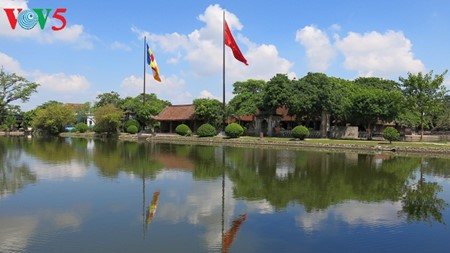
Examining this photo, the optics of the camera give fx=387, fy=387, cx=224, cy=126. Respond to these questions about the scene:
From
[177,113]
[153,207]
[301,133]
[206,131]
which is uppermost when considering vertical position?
[177,113]

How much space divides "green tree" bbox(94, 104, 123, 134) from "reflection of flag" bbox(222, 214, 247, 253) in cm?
5119

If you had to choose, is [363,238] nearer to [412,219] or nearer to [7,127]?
[412,219]

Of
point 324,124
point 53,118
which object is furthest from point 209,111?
point 53,118

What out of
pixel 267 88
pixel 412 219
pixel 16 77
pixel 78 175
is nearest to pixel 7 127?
pixel 16 77

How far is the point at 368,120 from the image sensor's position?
45719mm

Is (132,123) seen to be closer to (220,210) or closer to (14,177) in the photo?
(14,177)

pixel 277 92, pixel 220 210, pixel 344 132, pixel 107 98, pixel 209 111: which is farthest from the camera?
pixel 107 98

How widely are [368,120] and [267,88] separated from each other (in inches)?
496

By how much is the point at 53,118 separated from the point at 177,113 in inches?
886

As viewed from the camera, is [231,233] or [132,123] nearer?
[231,233]

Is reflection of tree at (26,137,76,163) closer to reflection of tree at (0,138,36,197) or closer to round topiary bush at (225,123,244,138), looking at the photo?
reflection of tree at (0,138,36,197)

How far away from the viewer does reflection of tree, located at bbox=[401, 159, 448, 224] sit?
40.0 ft

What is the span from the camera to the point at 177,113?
6116 centimetres

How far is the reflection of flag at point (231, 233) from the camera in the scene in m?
8.95
